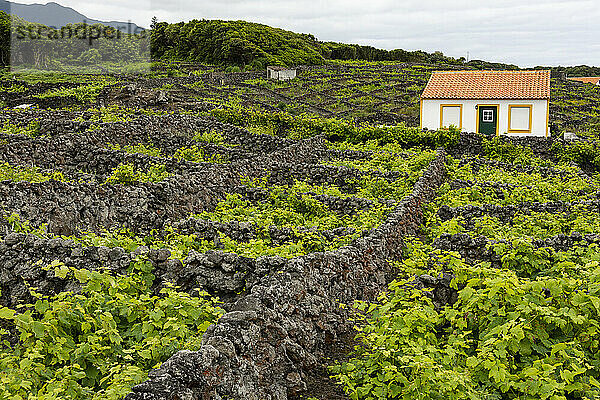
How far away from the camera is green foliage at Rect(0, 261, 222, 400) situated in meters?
5.27

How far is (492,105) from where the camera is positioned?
28000 mm

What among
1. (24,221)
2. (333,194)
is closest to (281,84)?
(333,194)

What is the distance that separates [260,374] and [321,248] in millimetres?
3546

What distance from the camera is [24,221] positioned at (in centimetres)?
1028

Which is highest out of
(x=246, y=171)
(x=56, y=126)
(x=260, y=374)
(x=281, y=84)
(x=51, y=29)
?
(x=51, y=29)

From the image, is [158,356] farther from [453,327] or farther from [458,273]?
[458,273]

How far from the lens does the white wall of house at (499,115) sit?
2734cm

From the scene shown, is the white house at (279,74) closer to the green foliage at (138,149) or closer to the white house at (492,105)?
the white house at (492,105)

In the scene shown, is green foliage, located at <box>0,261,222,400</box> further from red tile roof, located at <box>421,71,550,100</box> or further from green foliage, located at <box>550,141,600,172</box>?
red tile roof, located at <box>421,71,550,100</box>

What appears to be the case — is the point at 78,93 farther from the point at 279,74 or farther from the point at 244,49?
the point at 244,49

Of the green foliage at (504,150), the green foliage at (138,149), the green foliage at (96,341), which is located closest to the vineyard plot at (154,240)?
the green foliage at (96,341)

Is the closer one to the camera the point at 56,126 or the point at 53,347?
the point at 53,347

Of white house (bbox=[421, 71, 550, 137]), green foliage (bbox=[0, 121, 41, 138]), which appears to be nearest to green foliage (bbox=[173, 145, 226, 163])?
green foliage (bbox=[0, 121, 41, 138])

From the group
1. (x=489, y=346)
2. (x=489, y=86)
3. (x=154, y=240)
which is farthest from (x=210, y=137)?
(x=489, y=86)
